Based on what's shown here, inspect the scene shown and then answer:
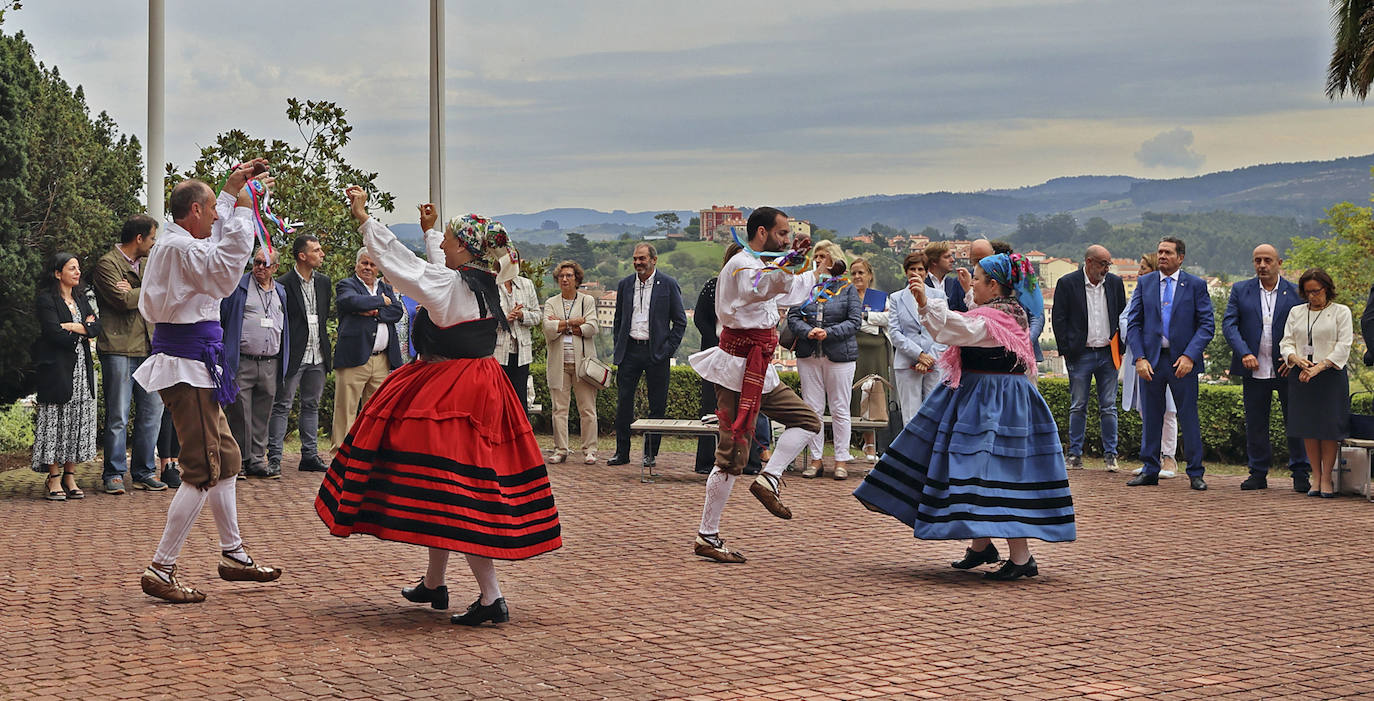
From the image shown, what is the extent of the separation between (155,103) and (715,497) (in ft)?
24.1

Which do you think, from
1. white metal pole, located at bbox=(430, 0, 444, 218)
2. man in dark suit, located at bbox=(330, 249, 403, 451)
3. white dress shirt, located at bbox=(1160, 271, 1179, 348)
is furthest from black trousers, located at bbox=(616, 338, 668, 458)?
white dress shirt, located at bbox=(1160, 271, 1179, 348)

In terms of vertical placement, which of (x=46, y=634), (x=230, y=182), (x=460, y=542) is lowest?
(x=46, y=634)

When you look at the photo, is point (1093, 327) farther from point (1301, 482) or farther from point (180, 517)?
point (180, 517)

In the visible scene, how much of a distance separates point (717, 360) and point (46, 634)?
3.87 m

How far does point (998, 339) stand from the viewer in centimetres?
736

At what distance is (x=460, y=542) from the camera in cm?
596

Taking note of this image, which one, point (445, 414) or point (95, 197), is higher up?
point (95, 197)

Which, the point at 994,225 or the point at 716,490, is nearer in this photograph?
the point at 716,490

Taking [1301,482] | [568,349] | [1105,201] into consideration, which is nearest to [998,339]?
[1301,482]

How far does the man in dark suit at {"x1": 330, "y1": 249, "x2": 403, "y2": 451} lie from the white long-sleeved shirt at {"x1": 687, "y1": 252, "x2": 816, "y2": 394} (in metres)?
5.00

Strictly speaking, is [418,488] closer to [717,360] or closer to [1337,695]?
[717,360]

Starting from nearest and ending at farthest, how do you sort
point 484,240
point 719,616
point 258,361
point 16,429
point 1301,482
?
point 484,240, point 719,616, point 1301,482, point 258,361, point 16,429

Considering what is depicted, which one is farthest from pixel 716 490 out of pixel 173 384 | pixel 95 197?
pixel 95 197

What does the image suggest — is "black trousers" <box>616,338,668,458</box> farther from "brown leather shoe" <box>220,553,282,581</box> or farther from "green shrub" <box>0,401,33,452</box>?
→ "green shrub" <box>0,401,33,452</box>
